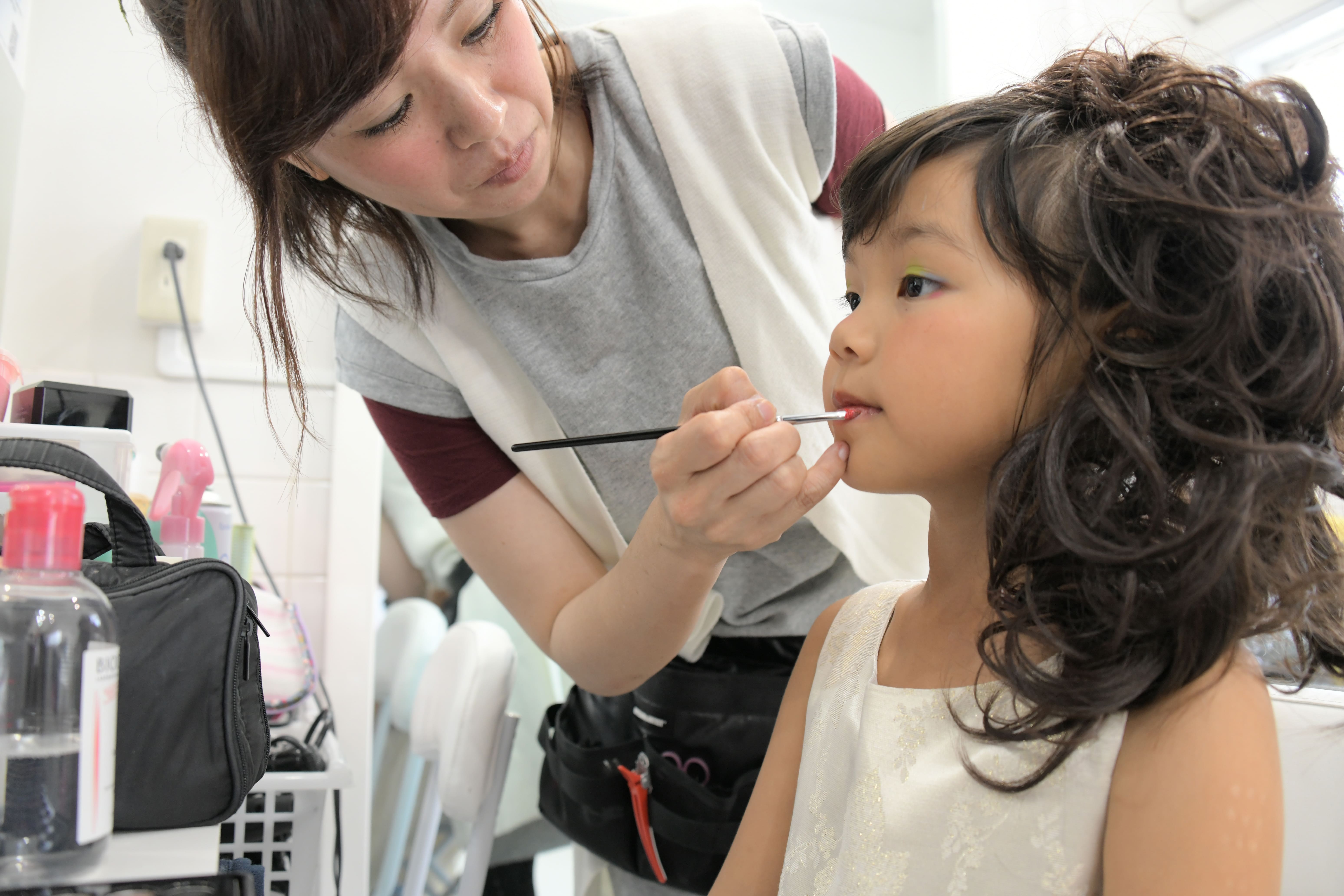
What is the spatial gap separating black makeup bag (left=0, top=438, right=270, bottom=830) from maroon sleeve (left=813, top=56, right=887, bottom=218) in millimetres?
691

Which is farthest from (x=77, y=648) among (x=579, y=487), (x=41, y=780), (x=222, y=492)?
(x=222, y=492)

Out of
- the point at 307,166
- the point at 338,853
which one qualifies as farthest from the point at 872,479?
the point at 338,853

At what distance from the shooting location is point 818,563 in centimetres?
103

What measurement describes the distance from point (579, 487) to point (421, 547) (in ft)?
3.21

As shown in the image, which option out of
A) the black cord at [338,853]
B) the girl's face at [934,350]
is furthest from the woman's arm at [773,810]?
the black cord at [338,853]

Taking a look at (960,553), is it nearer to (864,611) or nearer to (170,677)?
(864,611)

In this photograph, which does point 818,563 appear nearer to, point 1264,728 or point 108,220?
point 1264,728

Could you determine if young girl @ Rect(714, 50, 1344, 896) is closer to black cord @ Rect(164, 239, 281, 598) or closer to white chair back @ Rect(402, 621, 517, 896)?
white chair back @ Rect(402, 621, 517, 896)

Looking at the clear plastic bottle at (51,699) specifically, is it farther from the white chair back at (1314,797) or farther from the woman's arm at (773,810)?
the white chair back at (1314,797)

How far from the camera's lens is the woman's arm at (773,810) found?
82 centimetres

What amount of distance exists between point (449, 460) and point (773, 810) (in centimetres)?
52

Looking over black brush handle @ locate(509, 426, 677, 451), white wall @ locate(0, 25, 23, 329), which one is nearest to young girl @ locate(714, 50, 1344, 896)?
black brush handle @ locate(509, 426, 677, 451)

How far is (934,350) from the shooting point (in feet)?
2.20

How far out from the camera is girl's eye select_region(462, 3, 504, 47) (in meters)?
0.80
